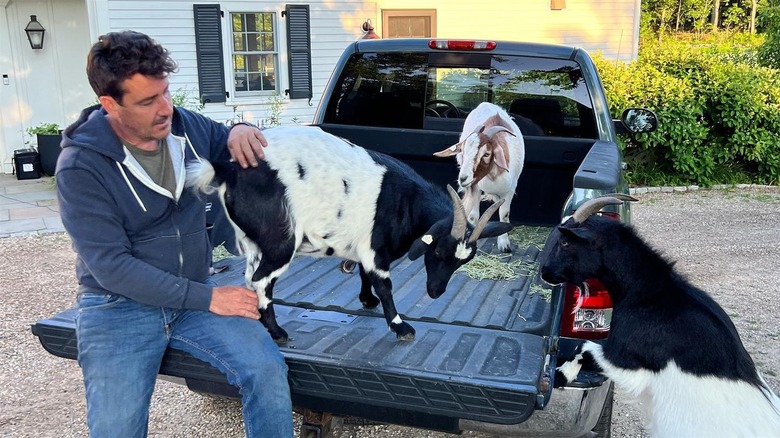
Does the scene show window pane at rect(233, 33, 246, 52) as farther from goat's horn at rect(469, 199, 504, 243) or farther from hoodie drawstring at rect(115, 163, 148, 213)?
goat's horn at rect(469, 199, 504, 243)

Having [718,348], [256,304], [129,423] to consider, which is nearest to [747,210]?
[718,348]

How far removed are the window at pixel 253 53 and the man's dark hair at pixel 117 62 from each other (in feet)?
33.7

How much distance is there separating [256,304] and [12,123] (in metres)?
10.8

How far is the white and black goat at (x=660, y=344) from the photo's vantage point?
106 inches

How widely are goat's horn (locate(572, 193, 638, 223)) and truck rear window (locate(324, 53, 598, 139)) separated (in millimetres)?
2008

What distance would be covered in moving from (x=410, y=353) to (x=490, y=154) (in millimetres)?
2018

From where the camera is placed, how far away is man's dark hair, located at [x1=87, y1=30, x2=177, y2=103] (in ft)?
8.39

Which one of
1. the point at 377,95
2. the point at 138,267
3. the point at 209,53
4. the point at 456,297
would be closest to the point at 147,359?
the point at 138,267

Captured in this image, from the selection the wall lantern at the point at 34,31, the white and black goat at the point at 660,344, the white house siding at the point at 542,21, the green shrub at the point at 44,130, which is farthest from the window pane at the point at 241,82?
the white and black goat at the point at 660,344

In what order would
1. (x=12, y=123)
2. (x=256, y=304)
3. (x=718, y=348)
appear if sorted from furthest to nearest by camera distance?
(x=12, y=123) → (x=256, y=304) → (x=718, y=348)

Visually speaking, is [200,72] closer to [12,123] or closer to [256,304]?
[12,123]

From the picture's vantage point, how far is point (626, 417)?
4.29 metres

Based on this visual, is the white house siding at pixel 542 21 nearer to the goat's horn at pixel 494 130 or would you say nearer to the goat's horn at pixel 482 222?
the goat's horn at pixel 494 130

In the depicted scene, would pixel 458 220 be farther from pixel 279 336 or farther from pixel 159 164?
pixel 159 164
